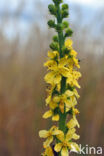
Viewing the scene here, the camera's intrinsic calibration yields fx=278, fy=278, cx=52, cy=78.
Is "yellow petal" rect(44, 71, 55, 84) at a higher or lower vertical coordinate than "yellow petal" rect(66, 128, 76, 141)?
higher

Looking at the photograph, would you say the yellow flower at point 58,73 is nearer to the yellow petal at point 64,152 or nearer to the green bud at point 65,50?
the green bud at point 65,50

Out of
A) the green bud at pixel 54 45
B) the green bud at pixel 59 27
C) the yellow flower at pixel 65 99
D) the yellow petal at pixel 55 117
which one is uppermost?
the green bud at pixel 59 27

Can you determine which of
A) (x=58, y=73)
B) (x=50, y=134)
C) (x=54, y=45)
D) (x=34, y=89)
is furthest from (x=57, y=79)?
(x=34, y=89)

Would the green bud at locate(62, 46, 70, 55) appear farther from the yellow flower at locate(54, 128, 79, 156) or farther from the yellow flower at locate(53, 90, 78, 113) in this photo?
the yellow flower at locate(54, 128, 79, 156)

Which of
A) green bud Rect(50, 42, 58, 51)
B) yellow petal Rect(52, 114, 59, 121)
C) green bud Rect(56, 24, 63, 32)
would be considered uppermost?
green bud Rect(56, 24, 63, 32)

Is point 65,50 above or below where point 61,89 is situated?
above

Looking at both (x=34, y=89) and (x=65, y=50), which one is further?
(x=34, y=89)

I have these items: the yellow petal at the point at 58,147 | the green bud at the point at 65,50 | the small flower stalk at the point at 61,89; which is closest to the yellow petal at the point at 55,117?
the small flower stalk at the point at 61,89

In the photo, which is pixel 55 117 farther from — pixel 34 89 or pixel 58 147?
pixel 34 89

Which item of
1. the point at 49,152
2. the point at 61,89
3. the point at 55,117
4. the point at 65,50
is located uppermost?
the point at 65,50

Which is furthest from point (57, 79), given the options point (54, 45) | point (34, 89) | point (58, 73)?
point (34, 89)

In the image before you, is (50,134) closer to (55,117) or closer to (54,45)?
(55,117)

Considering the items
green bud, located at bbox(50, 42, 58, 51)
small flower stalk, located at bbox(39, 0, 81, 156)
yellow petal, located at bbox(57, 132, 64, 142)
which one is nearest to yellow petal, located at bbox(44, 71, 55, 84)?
small flower stalk, located at bbox(39, 0, 81, 156)

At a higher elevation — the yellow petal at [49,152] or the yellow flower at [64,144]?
the yellow flower at [64,144]
